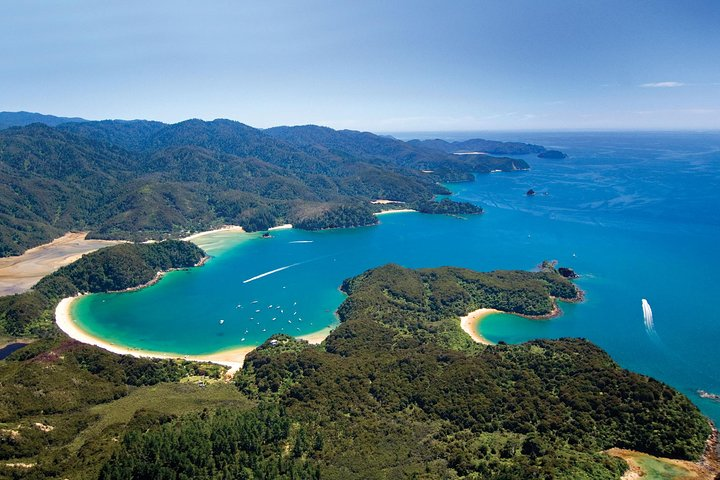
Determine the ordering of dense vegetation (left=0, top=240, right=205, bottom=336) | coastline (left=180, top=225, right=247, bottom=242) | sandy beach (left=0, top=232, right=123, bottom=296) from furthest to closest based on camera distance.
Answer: coastline (left=180, top=225, right=247, bottom=242) → sandy beach (left=0, top=232, right=123, bottom=296) → dense vegetation (left=0, top=240, right=205, bottom=336)

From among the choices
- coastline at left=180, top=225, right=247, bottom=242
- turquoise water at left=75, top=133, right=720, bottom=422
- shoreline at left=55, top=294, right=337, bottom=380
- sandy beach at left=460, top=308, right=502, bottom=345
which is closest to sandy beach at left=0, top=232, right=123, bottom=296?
turquoise water at left=75, top=133, right=720, bottom=422

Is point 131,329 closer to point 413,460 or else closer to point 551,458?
point 413,460

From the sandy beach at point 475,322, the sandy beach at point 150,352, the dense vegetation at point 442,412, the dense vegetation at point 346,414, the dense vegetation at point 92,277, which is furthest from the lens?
the dense vegetation at point 92,277

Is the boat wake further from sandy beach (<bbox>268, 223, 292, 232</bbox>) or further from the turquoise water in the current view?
sandy beach (<bbox>268, 223, 292, 232</bbox>)

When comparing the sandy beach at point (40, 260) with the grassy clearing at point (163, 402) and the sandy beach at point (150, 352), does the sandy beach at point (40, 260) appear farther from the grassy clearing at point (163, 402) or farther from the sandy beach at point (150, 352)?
the grassy clearing at point (163, 402)

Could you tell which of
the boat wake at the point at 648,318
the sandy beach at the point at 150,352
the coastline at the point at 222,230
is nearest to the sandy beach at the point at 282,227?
the coastline at the point at 222,230

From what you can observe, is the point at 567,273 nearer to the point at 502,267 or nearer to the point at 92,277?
the point at 502,267

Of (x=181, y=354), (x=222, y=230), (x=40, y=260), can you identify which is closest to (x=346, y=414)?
(x=181, y=354)
